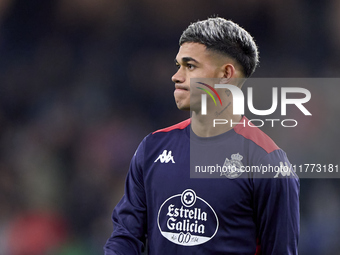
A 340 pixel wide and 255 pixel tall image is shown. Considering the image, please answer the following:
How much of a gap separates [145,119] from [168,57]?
89 centimetres

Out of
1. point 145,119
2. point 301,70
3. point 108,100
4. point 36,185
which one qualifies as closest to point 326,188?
point 301,70

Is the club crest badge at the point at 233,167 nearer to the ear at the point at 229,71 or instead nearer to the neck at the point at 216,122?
the neck at the point at 216,122

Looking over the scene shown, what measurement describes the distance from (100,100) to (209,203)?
3815mm

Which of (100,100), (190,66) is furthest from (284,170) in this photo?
(100,100)

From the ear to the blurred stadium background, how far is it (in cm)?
330

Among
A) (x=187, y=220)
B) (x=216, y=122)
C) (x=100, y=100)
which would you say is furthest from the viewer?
(x=100, y=100)

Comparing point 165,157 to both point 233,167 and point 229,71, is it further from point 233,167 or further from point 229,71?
point 229,71

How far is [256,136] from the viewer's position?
2.25m

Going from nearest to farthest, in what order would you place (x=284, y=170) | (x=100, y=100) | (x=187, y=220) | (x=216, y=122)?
1. (x=284, y=170)
2. (x=187, y=220)
3. (x=216, y=122)
4. (x=100, y=100)

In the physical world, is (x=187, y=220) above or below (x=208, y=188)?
below

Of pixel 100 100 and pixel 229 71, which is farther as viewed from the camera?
pixel 100 100

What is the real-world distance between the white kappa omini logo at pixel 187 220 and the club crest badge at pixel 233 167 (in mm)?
172

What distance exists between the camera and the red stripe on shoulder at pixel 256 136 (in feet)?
7.18

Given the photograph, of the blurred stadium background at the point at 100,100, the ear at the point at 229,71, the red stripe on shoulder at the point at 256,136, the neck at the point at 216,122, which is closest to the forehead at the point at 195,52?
the ear at the point at 229,71
